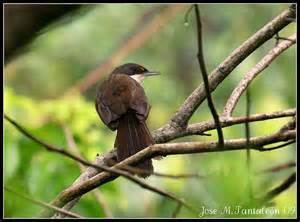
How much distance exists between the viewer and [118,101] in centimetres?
381

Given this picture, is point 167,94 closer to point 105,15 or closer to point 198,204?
point 105,15

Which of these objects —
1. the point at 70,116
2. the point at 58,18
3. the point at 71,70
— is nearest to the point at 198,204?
the point at 58,18

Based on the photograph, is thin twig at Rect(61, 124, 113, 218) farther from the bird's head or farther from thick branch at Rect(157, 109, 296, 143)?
the bird's head

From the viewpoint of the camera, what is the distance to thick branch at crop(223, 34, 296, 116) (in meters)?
2.64

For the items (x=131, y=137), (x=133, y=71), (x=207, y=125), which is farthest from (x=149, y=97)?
(x=207, y=125)

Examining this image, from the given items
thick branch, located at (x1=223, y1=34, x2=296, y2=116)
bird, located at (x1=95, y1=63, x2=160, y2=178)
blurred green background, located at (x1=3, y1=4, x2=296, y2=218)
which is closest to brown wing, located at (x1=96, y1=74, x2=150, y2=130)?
bird, located at (x1=95, y1=63, x2=160, y2=178)

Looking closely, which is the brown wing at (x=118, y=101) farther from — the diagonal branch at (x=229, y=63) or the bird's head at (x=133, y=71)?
the diagonal branch at (x=229, y=63)

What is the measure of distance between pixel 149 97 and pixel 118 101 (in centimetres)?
300

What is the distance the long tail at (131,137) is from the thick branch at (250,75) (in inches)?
16.6

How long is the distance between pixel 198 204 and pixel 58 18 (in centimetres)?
58

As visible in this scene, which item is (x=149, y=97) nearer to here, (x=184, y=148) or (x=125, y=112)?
(x=125, y=112)

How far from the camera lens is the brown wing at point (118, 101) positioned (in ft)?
11.9

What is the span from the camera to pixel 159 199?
4621mm

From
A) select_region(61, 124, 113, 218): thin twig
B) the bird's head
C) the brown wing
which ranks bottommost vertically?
select_region(61, 124, 113, 218): thin twig
